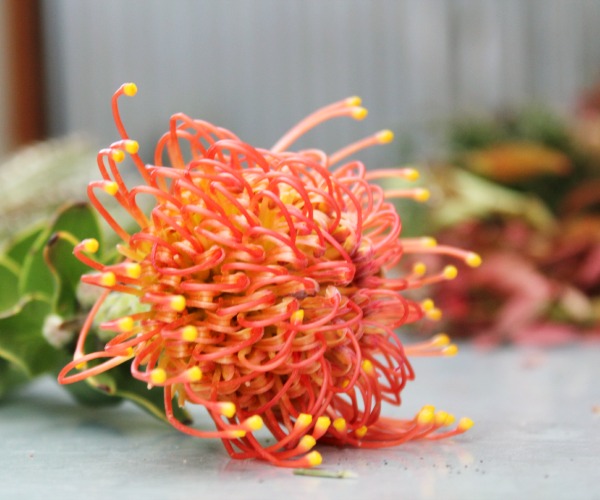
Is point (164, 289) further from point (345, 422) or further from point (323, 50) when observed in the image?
point (323, 50)

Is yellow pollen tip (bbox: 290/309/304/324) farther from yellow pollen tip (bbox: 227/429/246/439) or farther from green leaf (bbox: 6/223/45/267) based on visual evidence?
green leaf (bbox: 6/223/45/267)

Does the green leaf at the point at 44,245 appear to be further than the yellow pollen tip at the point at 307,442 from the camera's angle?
Yes

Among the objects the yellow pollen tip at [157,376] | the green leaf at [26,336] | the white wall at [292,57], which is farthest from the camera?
the white wall at [292,57]

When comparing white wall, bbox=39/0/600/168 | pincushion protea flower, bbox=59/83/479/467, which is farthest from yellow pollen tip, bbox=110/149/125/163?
white wall, bbox=39/0/600/168

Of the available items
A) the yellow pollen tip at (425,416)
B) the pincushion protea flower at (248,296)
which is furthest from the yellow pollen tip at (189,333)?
the yellow pollen tip at (425,416)

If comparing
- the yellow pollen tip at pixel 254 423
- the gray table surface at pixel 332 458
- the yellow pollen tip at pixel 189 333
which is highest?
the yellow pollen tip at pixel 189 333

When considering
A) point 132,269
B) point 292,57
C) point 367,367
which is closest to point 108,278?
point 132,269

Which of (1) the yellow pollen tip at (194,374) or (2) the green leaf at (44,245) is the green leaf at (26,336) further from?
(1) the yellow pollen tip at (194,374)
